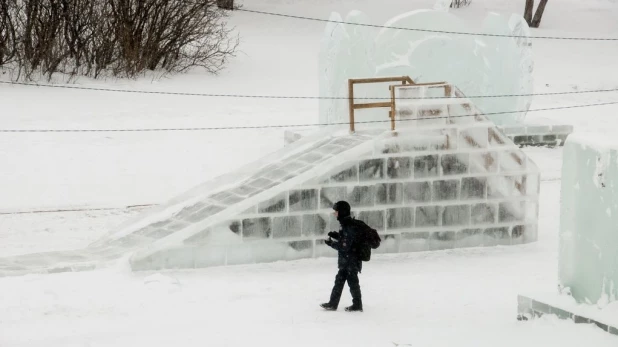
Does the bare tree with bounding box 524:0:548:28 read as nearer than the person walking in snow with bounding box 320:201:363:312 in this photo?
No

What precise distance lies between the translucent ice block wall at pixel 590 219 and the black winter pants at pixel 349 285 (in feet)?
7.57

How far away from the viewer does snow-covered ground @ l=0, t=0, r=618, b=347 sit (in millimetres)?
11898

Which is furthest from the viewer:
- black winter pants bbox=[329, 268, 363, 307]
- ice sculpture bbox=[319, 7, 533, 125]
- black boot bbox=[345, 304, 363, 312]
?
ice sculpture bbox=[319, 7, 533, 125]

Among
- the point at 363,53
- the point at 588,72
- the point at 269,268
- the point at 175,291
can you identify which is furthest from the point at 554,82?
the point at 175,291

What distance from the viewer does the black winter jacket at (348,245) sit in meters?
12.1

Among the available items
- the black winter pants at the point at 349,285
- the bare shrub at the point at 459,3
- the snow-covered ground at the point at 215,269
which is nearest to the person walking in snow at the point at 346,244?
the black winter pants at the point at 349,285

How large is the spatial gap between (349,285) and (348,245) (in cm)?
59

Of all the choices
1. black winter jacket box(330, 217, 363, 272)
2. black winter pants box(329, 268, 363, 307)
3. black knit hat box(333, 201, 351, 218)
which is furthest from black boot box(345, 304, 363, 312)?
black knit hat box(333, 201, 351, 218)

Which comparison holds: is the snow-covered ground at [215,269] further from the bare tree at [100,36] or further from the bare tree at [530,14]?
the bare tree at [530,14]

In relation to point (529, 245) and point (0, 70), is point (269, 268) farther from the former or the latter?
point (0, 70)

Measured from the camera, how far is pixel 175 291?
1374 cm

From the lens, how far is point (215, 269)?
50.4 ft

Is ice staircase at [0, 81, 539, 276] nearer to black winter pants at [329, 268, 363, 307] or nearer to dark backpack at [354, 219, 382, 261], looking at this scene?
black winter pants at [329, 268, 363, 307]

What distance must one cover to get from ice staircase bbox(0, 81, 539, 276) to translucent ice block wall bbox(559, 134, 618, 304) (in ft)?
15.3
